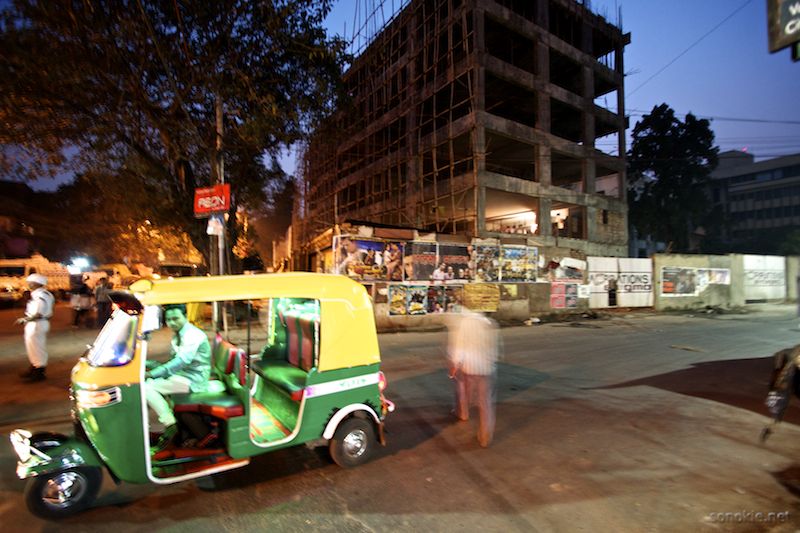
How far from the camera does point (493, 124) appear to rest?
20766 millimetres

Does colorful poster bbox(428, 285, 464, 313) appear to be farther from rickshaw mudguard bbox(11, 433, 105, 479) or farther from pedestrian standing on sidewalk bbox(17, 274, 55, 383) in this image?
rickshaw mudguard bbox(11, 433, 105, 479)

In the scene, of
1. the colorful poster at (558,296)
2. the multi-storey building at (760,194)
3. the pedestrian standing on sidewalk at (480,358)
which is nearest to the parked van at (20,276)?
the pedestrian standing on sidewalk at (480,358)

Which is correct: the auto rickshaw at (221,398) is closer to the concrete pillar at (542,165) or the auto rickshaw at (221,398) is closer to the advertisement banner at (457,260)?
the advertisement banner at (457,260)

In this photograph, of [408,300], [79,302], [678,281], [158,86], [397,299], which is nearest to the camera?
[158,86]

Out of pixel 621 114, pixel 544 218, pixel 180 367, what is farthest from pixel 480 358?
pixel 621 114

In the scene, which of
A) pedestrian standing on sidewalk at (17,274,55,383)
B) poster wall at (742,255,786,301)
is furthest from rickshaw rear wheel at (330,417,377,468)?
poster wall at (742,255,786,301)

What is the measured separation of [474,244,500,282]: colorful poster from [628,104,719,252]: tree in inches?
1056

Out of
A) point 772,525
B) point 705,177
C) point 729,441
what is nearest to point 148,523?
point 772,525

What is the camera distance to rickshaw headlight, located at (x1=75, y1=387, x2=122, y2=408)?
305cm

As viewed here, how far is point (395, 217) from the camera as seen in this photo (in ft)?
88.3

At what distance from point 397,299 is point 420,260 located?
5.94 ft

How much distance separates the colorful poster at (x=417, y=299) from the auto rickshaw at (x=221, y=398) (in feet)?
33.9

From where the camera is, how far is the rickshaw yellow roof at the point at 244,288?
10.5 ft

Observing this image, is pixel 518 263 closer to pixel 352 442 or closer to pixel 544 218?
pixel 544 218
